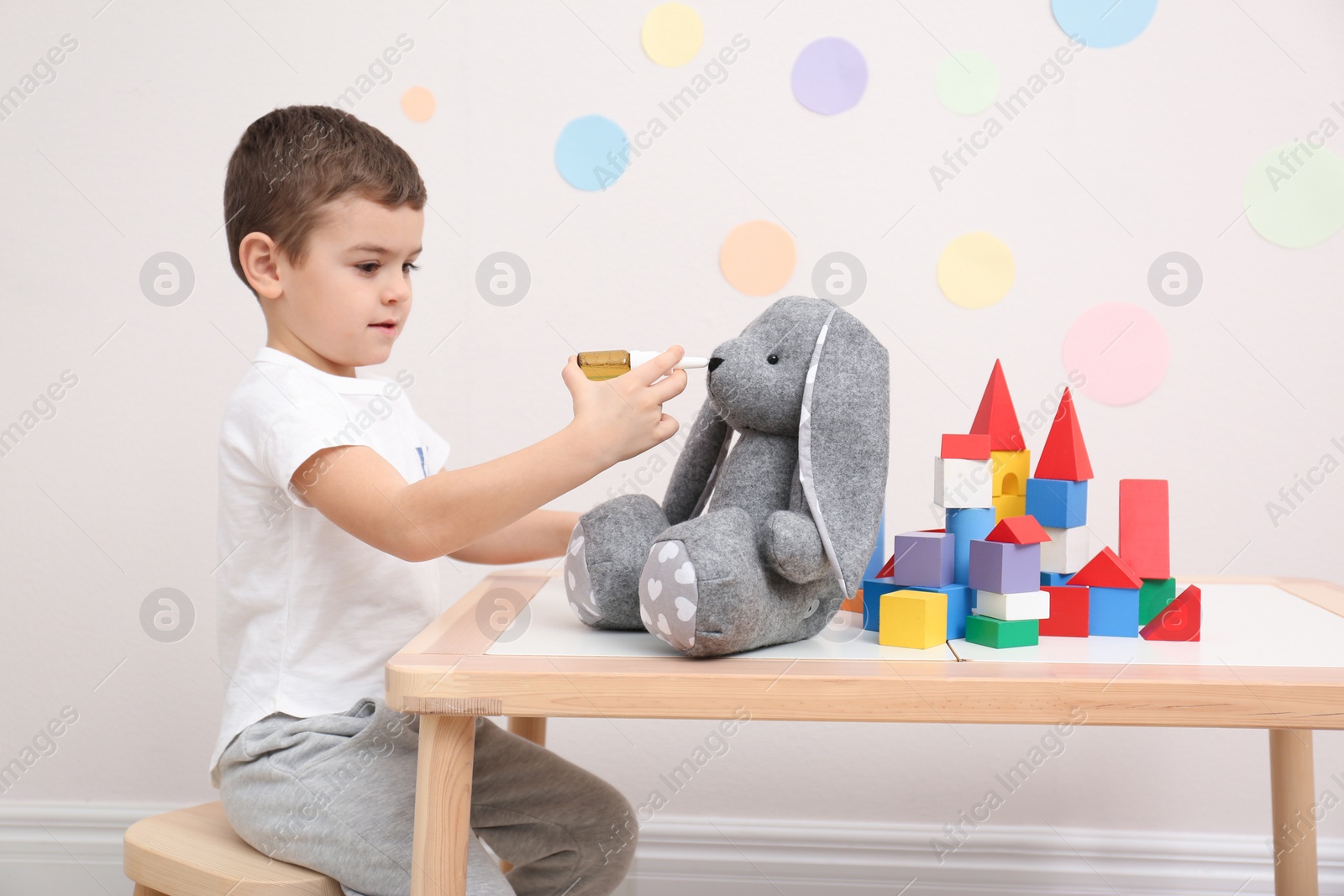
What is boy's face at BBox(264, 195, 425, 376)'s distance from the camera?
850 millimetres

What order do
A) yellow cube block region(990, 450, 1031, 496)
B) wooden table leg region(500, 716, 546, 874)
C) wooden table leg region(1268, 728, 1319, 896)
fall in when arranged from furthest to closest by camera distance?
1. wooden table leg region(500, 716, 546, 874)
2. wooden table leg region(1268, 728, 1319, 896)
3. yellow cube block region(990, 450, 1031, 496)

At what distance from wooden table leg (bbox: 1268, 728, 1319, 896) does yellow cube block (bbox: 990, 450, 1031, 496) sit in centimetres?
39

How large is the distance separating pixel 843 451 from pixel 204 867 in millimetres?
540

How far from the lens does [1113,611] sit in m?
0.77

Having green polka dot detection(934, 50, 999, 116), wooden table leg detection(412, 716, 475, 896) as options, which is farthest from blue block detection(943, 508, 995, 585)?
green polka dot detection(934, 50, 999, 116)

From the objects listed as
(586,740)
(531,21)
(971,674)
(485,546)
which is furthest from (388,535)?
(531,21)

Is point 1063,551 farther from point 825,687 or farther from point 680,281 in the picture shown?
point 680,281

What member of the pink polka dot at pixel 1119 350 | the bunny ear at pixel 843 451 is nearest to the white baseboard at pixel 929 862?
the pink polka dot at pixel 1119 350

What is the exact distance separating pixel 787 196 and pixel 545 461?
28.0 inches

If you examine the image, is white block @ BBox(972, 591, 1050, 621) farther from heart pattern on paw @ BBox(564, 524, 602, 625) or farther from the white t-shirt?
the white t-shirt

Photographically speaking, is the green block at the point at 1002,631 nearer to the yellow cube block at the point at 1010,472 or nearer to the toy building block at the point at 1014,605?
the toy building block at the point at 1014,605

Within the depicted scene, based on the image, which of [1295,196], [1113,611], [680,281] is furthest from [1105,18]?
[1113,611]

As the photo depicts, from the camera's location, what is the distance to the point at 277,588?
2.76 ft

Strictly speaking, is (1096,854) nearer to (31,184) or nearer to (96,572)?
(96,572)
